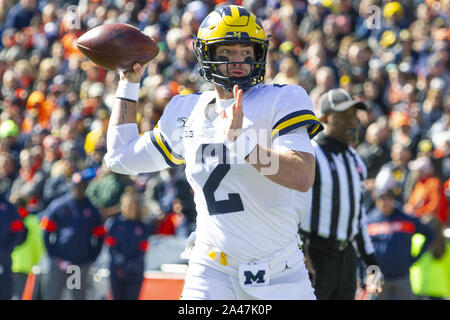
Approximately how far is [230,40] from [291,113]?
1.44 feet

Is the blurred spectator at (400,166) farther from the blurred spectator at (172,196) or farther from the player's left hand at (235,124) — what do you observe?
the player's left hand at (235,124)

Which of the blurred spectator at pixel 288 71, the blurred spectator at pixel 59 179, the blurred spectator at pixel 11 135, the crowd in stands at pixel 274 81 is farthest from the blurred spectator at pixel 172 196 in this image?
the blurred spectator at pixel 11 135

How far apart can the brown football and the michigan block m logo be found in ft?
3.89

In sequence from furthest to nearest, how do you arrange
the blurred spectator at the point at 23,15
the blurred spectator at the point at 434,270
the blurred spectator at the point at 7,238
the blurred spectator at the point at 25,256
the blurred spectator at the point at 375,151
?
1. the blurred spectator at the point at 23,15
2. the blurred spectator at the point at 25,256
3. the blurred spectator at the point at 7,238
4. the blurred spectator at the point at 375,151
5. the blurred spectator at the point at 434,270

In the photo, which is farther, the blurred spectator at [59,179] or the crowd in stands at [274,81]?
the blurred spectator at [59,179]

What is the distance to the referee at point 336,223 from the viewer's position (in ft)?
17.3

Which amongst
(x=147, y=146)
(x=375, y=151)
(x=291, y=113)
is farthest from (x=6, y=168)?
(x=291, y=113)

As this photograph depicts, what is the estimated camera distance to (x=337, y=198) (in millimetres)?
5344

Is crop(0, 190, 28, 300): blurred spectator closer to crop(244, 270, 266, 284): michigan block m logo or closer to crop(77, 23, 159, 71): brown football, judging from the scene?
crop(77, 23, 159, 71): brown football

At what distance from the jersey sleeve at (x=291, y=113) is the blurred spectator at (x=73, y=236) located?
4.84 metres

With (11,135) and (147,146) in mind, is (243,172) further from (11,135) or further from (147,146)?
(11,135)

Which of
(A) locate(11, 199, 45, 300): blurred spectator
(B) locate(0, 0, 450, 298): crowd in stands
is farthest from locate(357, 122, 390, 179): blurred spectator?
(A) locate(11, 199, 45, 300): blurred spectator

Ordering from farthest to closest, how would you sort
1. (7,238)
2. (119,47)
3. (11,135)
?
(11,135) < (7,238) < (119,47)

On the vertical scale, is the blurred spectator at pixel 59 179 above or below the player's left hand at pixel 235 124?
below
